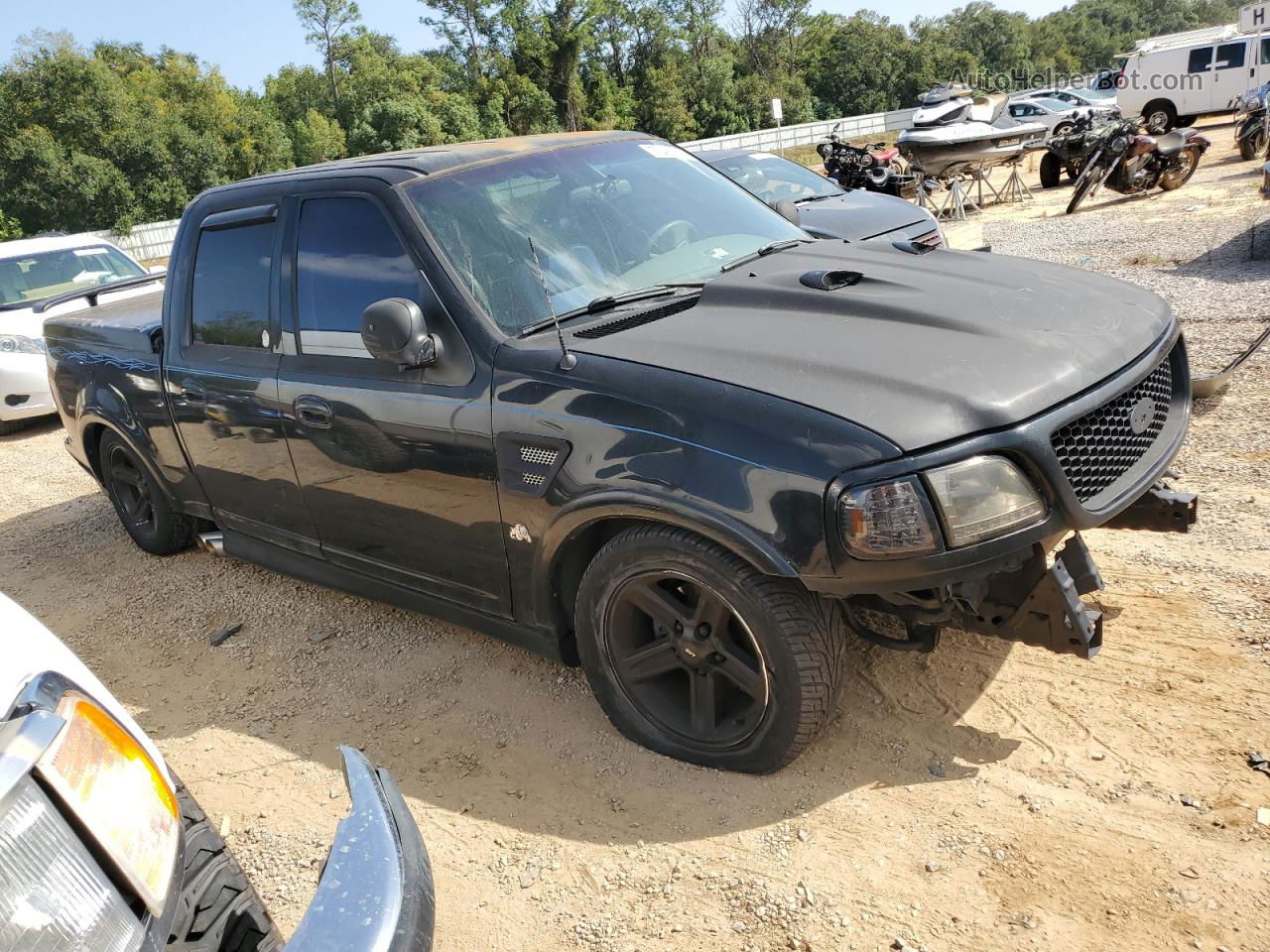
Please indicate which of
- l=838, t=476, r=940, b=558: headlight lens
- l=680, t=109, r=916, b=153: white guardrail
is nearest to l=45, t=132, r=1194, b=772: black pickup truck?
l=838, t=476, r=940, b=558: headlight lens

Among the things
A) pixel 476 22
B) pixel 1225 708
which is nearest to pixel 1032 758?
pixel 1225 708

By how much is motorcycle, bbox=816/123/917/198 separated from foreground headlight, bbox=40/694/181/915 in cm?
1642

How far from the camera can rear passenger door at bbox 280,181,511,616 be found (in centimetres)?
322

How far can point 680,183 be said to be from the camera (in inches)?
158

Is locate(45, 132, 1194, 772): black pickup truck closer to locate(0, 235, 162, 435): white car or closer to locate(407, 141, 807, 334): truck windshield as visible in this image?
locate(407, 141, 807, 334): truck windshield

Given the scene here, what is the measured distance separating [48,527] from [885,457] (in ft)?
20.9

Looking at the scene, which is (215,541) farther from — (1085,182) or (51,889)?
(1085,182)

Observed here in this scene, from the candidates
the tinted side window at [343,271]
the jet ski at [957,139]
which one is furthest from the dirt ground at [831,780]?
the jet ski at [957,139]

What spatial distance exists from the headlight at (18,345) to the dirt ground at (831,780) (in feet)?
19.0

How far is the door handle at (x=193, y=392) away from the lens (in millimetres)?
4254

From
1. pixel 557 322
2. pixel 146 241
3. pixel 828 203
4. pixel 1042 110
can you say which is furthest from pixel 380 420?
pixel 146 241

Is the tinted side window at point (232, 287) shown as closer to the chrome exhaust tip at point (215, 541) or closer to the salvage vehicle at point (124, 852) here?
the chrome exhaust tip at point (215, 541)

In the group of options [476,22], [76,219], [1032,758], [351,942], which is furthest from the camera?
[476,22]

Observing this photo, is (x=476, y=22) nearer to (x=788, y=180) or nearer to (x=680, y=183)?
Answer: (x=788, y=180)
